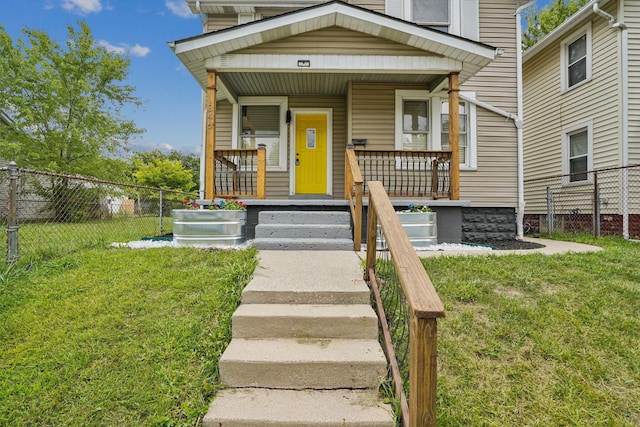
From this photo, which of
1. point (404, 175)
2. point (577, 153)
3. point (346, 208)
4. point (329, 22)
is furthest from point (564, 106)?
point (346, 208)

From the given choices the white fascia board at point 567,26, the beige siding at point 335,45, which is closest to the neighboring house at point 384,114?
the beige siding at point 335,45

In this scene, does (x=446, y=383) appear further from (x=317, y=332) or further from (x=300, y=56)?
(x=300, y=56)

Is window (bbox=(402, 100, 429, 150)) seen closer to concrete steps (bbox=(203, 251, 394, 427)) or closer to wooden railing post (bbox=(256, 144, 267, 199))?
wooden railing post (bbox=(256, 144, 267, 199))

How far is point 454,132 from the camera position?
572cm

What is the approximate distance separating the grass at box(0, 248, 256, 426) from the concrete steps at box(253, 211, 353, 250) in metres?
1.14

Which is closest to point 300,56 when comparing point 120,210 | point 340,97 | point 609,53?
point 340,97

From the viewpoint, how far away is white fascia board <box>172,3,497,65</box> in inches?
210

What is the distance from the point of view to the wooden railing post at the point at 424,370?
4.94ft

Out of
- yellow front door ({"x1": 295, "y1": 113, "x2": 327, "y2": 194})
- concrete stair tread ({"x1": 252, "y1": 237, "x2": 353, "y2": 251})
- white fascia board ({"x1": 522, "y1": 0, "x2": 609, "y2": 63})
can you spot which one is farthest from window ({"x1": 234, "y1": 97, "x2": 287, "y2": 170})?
white fascia board ({"x1": 522, "y1": 0, "x2": 609, "y2": 63})

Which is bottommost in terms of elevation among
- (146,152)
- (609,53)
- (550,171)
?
Result: (550,171)

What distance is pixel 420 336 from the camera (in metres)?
1.50

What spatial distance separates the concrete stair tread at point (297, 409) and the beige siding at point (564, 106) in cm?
871

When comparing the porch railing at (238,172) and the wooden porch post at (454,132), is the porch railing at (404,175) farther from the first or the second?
the porch railing at (238,172)

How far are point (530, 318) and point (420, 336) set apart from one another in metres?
1.69
